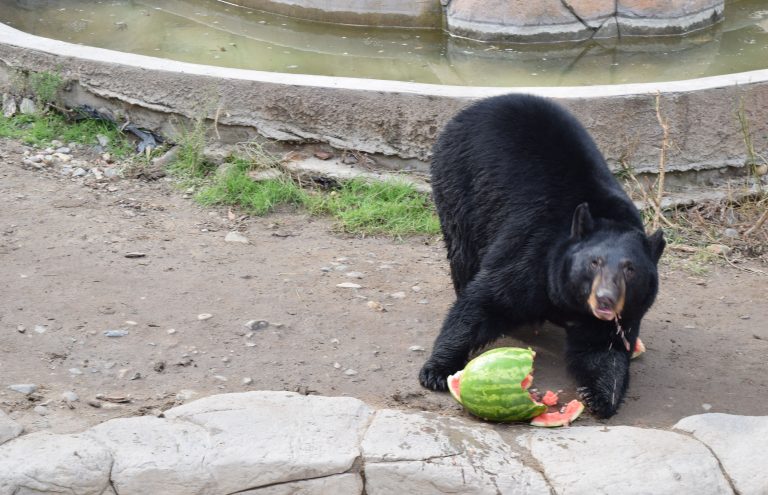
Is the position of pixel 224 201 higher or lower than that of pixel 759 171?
lower

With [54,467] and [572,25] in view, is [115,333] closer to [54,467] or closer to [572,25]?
[54,467]

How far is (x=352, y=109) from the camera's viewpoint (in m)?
6.31

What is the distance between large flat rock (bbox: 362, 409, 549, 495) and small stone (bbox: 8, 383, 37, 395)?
4.68 ft

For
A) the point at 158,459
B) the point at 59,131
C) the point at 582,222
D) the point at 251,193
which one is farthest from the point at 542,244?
the point at 59,131

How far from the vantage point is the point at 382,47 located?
8.58 meters

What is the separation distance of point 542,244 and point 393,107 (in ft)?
6.75

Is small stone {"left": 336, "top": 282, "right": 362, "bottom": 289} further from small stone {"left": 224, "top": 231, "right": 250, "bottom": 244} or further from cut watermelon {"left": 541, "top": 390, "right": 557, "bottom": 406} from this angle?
cut watermelon {"left": 541, "top": 390, "right": 557, "bottom": 406}

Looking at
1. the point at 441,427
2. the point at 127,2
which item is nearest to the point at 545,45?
the point at 127,2

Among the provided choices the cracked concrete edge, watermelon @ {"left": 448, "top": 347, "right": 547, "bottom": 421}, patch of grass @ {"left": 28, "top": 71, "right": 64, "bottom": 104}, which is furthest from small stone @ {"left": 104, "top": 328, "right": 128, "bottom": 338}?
the cracked concrete edge

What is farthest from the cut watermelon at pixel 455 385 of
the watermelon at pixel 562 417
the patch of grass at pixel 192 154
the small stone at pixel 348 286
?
the patch of grass at pixel 192 154

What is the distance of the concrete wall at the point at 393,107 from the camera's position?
20.1ft

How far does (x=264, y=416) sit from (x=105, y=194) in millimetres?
3012

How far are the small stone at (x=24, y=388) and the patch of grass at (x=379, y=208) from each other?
2.35 m

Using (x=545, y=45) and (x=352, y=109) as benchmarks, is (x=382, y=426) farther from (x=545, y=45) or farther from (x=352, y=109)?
(x=545, y=45)
